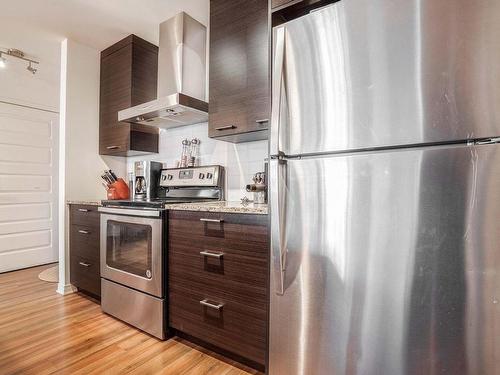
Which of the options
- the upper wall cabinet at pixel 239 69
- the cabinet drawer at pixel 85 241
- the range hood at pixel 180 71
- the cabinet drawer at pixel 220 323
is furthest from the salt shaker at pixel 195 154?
the cabinet drawer at pixel 220 323

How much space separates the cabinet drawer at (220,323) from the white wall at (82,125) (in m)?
1.67

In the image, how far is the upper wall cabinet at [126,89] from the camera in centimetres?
243

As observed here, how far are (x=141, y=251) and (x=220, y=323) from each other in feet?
2.46

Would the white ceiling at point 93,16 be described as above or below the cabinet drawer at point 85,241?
above

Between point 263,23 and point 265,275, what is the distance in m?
1.47

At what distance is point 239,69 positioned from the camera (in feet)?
5.57

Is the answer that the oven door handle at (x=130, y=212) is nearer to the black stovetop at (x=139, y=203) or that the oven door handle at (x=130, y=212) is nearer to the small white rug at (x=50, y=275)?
the black stovetop at (x=139, y=203)

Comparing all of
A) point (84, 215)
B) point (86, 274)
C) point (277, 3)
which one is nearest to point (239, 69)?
point (277, 3)

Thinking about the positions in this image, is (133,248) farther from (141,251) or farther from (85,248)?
(85,248)

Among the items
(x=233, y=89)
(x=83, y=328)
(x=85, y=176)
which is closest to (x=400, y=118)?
(x=233, y=89)

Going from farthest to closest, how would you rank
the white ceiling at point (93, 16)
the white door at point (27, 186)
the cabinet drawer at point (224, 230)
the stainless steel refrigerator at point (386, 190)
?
the white door at point (27, 186)
the white ceiling at point (93, 16)
the cabinet drawer at point (224, 230)
the stainless steel refrigerator at point (386, 190)

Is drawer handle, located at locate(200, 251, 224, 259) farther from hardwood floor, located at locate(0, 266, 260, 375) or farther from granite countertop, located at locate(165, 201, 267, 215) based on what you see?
hardwood floor, located at locate(0, 266, 260, 375)

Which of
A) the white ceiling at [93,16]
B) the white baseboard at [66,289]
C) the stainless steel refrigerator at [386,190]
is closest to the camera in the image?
the stainless steel refrigerator at [386,190]

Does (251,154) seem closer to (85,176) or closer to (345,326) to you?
(345,326)
